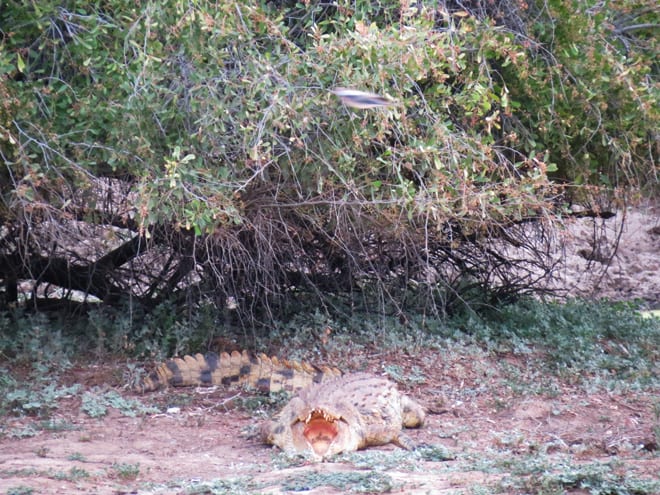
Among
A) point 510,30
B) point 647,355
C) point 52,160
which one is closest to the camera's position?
point 52,160

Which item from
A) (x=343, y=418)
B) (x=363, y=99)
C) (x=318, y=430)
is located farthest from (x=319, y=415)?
(x=363, y=99)

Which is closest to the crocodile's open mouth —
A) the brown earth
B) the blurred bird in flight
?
the brown earth

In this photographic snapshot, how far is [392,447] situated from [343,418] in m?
0.50

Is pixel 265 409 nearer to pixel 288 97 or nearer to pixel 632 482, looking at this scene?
pixel 288 97

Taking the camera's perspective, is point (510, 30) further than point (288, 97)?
Yes

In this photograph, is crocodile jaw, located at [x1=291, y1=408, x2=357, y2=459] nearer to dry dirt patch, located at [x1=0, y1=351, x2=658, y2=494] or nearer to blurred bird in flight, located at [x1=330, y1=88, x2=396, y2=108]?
dry dirt patch, located at [x1=0, y1=351, x2=658, y2=494]

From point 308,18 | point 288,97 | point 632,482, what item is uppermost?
point 308,18

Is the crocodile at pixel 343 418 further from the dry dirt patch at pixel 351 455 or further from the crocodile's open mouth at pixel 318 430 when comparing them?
the dry dirt patch at pixel 351 455

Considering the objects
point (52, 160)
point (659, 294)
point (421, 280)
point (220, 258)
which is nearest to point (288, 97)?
point (52, 160)

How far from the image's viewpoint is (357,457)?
5480 millimetres

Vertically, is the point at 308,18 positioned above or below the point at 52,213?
above

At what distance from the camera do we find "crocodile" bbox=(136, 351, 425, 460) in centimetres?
578

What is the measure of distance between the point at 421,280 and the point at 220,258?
2201mm

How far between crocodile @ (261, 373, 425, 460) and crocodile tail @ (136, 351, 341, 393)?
0.49 metres
